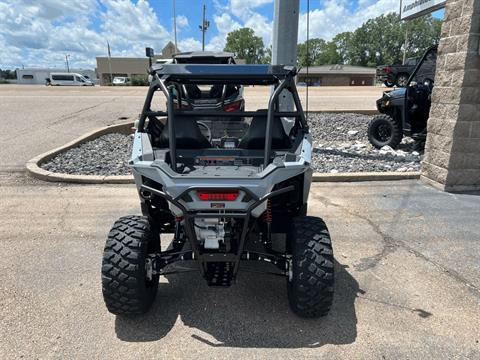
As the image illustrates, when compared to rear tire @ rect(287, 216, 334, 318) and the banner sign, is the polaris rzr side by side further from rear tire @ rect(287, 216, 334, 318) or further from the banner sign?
the banner sign

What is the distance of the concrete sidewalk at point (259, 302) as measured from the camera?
8.43ft

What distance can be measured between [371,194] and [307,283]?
3.36 metres

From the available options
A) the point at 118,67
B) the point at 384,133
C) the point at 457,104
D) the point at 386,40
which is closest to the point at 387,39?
the point at 386,40

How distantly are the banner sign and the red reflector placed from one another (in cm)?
557

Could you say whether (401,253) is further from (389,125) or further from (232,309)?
(389,125)

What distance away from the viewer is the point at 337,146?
8891 millimetres

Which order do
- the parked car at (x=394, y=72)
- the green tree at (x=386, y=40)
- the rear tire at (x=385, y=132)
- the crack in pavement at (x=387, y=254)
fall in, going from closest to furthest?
1. the crack in pavement at (x=387, y=254)
2. the rear tire at (x=385, y=132)
3. the parked car at (x=394, y=72)
4. the green tree at (x=386, y=40)

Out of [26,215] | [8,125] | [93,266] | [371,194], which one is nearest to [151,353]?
[93,266]

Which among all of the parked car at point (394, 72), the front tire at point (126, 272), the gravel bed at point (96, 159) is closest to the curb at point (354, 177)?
the gravel bed at point (96, 159)

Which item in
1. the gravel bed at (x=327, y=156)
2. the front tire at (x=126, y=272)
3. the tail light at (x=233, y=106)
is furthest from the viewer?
the tail light at (x=233, y=106)

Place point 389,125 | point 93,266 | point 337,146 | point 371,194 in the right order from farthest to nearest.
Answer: point 337,146 < point 389,125 < point 371,194 < point 93,266

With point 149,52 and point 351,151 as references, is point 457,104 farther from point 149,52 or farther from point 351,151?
point 149,52

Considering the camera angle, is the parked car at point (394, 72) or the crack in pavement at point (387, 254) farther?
the parked car at point (394, 72)

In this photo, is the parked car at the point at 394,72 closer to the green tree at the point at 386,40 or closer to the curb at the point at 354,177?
the curb at the point at 354,177
